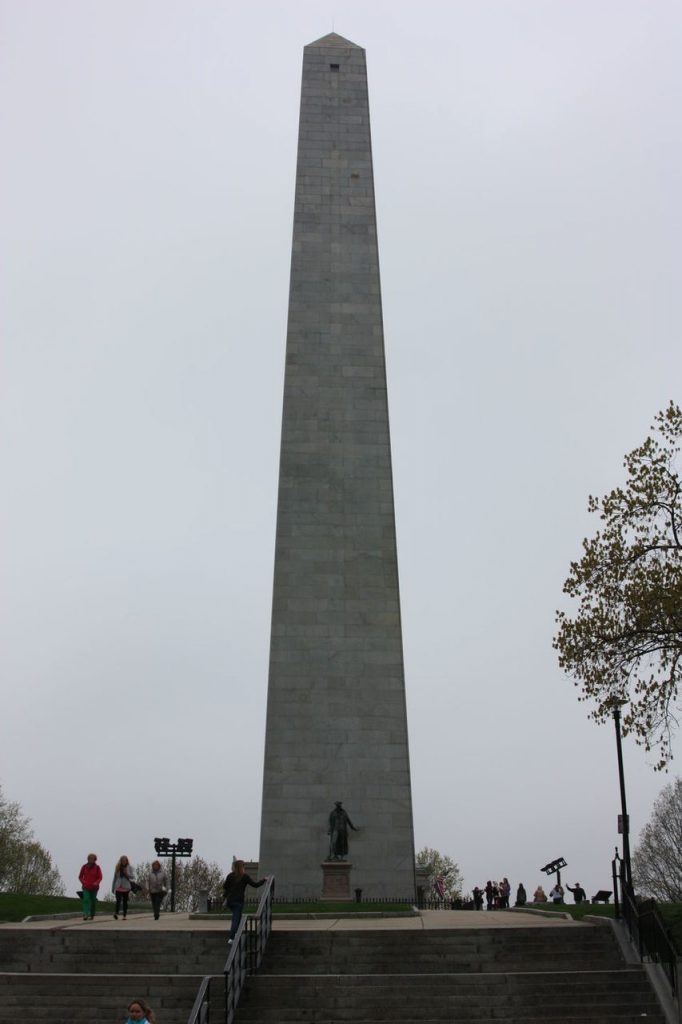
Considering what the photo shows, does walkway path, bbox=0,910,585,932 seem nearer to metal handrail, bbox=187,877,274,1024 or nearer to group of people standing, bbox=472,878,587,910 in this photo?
metal handrail, bbox=187,877,274,1024

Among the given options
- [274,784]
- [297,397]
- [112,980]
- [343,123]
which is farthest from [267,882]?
[343,123]

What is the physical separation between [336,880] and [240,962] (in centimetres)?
1252

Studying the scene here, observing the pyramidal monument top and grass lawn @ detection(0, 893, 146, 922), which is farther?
the pyramidal monument top

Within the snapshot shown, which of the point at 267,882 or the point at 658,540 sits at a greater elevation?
the point at 658,540

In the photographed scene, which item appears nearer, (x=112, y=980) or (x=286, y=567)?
(x=112, y=980)

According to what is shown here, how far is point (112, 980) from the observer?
1389 centimetres

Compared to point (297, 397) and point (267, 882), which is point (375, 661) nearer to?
point (297, 397)

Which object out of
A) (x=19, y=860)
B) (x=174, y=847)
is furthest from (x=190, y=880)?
(x=174, y=847)

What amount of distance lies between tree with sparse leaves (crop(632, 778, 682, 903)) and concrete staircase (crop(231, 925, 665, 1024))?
154 feet

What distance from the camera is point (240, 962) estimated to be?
1367 cm

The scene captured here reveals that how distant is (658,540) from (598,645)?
2.18 metres

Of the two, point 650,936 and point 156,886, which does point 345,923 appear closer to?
point 156,886

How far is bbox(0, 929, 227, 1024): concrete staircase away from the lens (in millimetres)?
13328

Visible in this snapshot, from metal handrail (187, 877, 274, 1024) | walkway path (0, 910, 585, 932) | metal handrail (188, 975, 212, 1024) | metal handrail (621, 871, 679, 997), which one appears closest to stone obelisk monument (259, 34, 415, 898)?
walkway path (0, 910, 585, 932)
